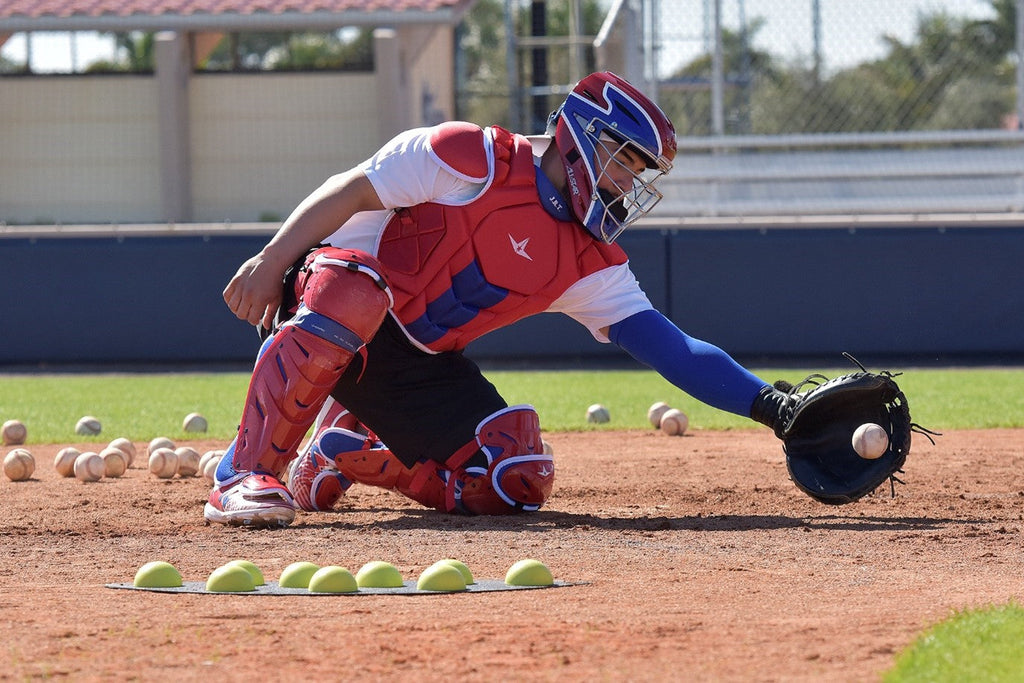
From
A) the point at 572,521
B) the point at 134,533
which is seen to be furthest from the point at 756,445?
the point at 134,533

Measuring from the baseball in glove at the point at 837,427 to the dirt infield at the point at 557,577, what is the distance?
0.16 m

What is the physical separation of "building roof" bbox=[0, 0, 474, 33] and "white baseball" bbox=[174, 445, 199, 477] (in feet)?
46.3

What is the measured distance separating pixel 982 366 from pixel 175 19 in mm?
12345

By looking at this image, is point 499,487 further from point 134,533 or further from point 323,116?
point 323,116

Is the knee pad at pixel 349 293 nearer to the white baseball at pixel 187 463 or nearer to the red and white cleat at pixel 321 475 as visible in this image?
the red and white cleat at pixel 321 475

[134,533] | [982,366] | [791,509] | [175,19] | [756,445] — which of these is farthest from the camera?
[175,19]

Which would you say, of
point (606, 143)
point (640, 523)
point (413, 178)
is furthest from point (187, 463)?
point (606, 143)

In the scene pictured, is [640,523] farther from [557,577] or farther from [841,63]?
[841,63]

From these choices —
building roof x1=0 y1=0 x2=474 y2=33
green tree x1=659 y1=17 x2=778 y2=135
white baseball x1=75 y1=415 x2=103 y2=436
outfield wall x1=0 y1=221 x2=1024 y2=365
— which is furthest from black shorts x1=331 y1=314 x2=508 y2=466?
building roof x1=0 y1=0 x2=474 y2=33

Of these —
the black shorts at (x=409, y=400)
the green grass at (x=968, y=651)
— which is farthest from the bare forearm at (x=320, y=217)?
the green grass at (x=968, y=651)

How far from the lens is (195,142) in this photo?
20609mm

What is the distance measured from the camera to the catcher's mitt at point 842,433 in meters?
5.50

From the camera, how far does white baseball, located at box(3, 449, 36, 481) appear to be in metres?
6.94

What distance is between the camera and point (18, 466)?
6.94m
